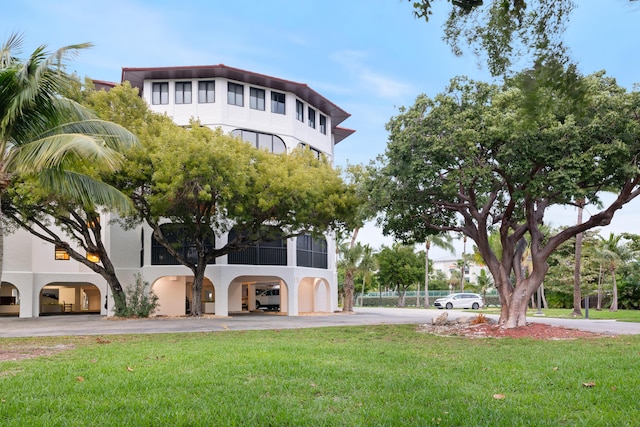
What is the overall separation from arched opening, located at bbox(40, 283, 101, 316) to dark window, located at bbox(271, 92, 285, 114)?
18.5m

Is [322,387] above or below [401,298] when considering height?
above

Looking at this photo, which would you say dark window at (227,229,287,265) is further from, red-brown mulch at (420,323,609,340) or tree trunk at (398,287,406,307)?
tree trunk at (398,287,406,307)

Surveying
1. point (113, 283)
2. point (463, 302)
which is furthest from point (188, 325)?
point (463, 302)

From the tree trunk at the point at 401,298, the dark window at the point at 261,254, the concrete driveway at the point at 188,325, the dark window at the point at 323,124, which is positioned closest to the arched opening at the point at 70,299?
the concrete driveway at the point at 188,325

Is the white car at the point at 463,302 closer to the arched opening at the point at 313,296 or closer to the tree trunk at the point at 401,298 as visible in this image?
the tree trunk at the point at 401,298

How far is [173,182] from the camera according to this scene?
2184 centimetres

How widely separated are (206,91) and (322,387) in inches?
1091

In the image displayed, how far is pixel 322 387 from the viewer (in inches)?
291

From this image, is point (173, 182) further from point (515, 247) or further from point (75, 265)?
point (75, 265)

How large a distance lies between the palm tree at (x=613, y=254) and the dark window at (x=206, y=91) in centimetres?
2916

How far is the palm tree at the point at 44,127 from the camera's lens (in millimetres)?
11344

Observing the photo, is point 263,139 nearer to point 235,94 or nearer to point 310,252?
point 235,94

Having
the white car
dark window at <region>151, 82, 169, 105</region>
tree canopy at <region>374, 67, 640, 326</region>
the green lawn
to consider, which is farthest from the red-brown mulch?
the white car

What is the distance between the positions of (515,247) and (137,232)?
2233 centimetres
